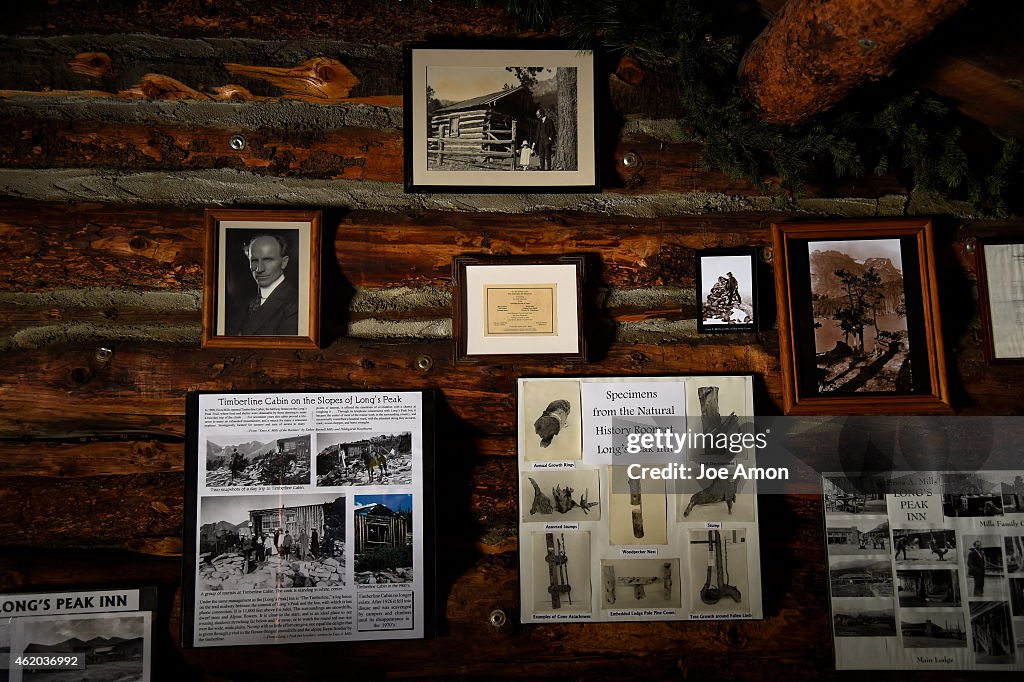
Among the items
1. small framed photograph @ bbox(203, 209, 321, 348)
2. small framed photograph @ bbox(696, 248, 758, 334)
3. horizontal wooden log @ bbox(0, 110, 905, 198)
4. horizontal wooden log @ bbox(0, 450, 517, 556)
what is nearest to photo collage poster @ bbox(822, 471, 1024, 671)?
small framed photograph @ bbox(696, 248, 758, 334)

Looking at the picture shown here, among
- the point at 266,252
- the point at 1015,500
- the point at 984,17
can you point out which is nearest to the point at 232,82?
the point at 266,252

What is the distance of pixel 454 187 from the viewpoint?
5.85 ft

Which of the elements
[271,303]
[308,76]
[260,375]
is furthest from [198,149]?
[260,375]

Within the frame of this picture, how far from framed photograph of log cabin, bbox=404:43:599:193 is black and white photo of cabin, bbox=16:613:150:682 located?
1.45 meters

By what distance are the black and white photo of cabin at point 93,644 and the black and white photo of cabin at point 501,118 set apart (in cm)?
154

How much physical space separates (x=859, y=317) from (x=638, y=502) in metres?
0.83

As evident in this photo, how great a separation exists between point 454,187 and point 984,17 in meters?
1.34

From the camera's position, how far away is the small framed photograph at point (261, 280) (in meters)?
1.72

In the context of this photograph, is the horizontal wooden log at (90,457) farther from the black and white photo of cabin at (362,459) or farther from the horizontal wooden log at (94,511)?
the black and white photo of cabin at (362,459)

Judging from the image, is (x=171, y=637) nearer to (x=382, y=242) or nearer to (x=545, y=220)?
(x=382, y=242)

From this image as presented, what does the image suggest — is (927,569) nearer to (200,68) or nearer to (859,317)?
(859,317)

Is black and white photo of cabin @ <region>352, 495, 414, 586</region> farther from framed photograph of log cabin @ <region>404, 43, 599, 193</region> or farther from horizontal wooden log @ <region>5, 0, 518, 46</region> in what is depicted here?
horizontal wooden log @ <region>5, 0, 518, 46</region>

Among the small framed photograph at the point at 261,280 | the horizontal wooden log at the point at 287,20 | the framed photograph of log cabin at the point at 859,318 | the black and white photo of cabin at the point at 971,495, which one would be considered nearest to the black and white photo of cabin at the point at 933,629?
the black and white photo of cabin at the point at 971,495

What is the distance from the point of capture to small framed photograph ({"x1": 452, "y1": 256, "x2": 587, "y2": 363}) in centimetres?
175
